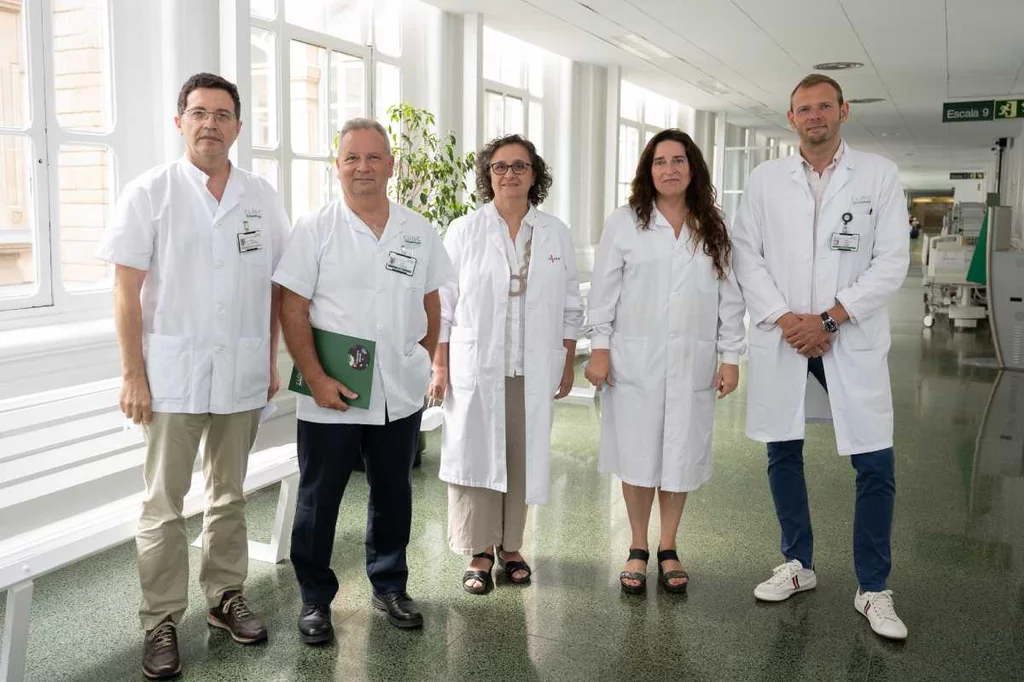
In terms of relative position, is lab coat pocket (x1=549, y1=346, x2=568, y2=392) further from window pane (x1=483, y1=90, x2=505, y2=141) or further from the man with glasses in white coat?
window pane (x1=483, y1=90, x2=505, y2=141)

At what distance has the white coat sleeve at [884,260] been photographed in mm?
2740

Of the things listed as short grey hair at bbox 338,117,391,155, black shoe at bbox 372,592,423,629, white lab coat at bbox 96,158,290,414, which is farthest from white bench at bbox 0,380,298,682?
short grey hair at bbox 338,117,391,155

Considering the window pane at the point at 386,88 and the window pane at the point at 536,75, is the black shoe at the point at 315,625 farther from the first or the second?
the window pane at the point at 536,75

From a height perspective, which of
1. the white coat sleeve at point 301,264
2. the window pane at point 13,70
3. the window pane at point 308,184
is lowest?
the white coat sleeve at point 301,264

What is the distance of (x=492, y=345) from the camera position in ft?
9.52

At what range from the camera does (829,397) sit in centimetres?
289

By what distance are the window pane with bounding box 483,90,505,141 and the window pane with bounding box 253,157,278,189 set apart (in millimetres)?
3096

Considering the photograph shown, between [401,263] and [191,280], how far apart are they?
57cm

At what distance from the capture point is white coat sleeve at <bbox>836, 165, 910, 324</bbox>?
274cm

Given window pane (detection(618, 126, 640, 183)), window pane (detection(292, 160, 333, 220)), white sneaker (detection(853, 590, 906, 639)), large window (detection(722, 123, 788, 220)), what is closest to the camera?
white sneaker (detection(853, 590, 906, 639))

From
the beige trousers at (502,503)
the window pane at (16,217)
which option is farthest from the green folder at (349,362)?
the window pane at (16,217)

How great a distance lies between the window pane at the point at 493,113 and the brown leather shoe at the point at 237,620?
20.0 feet

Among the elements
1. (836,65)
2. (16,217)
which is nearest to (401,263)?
(16,217)

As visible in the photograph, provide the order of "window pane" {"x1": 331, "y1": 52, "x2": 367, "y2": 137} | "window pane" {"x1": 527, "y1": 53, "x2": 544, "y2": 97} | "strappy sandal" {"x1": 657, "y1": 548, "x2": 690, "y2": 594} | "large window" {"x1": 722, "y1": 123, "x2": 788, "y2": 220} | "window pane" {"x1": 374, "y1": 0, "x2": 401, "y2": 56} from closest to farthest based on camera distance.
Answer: "strappy sandal" {"x1": 657, "y1": 548, "x2": 690, "y2": 594}
"window pane" {"x1": 331, "y1": 52, "x2": 367, "y2": 137}
"window pane" {"x1": 374, "y1": 0, "x2": 401, "y2": 56}
"window pane" {"x1": 527, "y1": 53, "x2": 544, "y2": 97}
"large window" {"x1": 722, "y1": 123, "x2": 788, "y2": 220}
